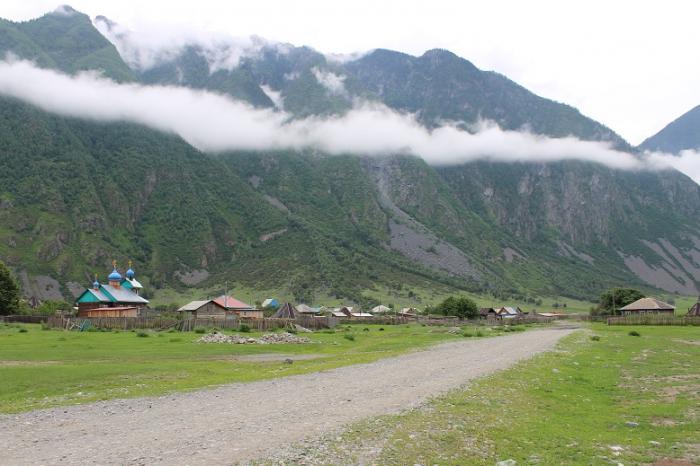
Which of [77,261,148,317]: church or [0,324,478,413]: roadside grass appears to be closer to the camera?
[0,324,478,413]: roadside grass

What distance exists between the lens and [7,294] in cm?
9775

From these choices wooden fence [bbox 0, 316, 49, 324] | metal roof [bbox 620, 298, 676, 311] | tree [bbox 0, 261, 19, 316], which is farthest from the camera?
metal roof [bbox 620, 298, 676, 311]

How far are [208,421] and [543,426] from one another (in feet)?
28.3

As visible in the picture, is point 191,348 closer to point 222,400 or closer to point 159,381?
point 159,381

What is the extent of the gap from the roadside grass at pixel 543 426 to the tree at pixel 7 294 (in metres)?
97.9

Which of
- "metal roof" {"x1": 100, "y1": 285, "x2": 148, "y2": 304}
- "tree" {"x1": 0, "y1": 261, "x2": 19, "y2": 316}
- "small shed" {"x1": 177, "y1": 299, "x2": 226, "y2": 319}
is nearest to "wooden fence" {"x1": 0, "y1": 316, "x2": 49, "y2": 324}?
"tree" {"x1": 0, "y1": 261, "x2": 19, "y2": 316}

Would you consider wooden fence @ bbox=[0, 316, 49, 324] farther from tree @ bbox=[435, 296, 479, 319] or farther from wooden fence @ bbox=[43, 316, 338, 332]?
tree @ bbox=[435, 296, 479, 319]

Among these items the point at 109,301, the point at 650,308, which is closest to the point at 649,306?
the point at 650,308

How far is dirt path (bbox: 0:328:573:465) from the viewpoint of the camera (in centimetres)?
1166

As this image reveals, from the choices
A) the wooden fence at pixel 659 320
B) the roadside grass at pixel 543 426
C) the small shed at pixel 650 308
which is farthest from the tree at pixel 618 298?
the roadside grass at pixel 543 426

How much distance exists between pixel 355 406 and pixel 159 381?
433 inches

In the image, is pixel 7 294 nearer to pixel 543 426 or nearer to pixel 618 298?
pixel 543 426

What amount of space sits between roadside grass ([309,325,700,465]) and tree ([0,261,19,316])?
321 feet

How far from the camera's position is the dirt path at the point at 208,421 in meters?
11.7
